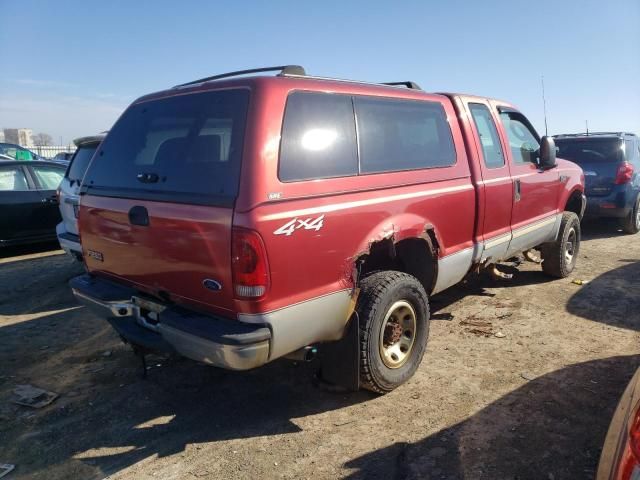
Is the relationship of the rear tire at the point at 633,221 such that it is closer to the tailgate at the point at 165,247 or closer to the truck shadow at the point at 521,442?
the truck shadow at the point at 521,442

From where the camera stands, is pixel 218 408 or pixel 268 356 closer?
pixel 268 356

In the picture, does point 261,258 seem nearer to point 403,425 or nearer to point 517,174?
point 403,425

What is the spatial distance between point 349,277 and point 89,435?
1.93 metres

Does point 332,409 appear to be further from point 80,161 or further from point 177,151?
point 80,161

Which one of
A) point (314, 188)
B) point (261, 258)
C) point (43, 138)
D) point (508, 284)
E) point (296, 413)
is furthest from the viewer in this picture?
point (43, 138)

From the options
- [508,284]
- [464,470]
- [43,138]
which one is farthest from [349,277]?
[43,138]

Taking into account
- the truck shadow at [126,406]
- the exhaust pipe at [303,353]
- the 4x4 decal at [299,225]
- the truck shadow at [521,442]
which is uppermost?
the 4x4 decal at [299,225]

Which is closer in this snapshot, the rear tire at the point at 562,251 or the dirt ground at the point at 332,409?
the dirt ground at the point at 332,409

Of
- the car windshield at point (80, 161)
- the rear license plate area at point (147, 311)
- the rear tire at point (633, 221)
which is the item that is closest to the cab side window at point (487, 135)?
the rear license plate area at point (147, 311)

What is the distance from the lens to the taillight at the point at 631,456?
151 cm

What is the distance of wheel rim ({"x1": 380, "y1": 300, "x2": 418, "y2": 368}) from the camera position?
11.0 ft

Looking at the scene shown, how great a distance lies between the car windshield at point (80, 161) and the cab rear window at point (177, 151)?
105 inches

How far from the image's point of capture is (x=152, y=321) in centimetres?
302

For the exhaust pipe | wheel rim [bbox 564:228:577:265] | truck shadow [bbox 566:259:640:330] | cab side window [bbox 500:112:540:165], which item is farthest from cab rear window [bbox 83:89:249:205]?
wheel rim [bbox 564:228:577:265]
